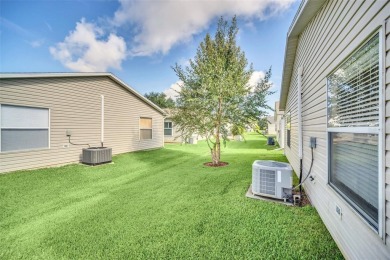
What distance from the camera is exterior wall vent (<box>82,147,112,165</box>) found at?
23.6ft

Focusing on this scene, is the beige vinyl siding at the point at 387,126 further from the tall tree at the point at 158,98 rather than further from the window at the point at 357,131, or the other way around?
the tall tree at the point at 158,98

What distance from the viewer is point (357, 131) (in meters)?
1.88

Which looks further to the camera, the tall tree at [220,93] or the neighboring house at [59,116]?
the tall tree at [220,93]

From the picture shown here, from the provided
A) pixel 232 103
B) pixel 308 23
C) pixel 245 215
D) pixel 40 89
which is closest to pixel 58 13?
pixel 40 89

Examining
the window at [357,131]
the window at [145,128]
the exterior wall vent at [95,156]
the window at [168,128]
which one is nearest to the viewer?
the window at [357,131]

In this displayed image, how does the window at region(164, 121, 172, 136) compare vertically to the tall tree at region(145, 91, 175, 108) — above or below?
below

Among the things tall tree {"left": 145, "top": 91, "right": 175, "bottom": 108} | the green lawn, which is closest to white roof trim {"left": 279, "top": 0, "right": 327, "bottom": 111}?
the green lawn

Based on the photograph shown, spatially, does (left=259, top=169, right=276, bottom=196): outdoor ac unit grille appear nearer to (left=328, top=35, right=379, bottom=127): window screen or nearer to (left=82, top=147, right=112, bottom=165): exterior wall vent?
(left=328, top=35, right=379, bottom=127): window screen

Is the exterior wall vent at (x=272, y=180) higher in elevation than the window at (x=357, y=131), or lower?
lower

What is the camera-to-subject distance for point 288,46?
5.61 m

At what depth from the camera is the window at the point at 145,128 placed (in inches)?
448

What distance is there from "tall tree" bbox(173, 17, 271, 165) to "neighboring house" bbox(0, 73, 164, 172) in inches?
158

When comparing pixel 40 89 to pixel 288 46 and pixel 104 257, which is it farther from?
pixel 288 46

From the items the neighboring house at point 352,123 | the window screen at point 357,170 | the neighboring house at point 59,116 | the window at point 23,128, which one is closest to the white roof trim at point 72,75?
the neighboring house at point 59,116
